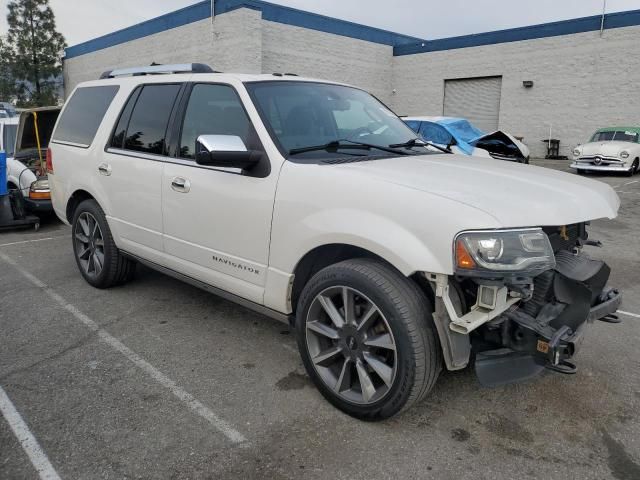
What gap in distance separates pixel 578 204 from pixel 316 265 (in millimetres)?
1484

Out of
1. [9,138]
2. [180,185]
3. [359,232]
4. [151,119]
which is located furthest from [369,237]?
[9,138]

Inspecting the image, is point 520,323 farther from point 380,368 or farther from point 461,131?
point 461,131

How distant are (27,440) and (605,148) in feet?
57.5

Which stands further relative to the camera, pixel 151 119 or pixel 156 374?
pixel 151 119

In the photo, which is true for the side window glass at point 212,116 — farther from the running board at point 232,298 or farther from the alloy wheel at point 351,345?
the alloy wheel at point 351,345

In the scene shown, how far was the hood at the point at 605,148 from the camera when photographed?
52.7 feet

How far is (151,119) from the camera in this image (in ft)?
13.7

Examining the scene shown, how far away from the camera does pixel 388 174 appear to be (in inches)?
111

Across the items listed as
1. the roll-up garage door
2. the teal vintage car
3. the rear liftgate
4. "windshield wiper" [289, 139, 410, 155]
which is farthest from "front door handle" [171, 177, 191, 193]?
the roll-up garage door

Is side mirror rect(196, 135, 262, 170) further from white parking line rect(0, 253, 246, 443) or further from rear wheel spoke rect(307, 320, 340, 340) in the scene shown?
white parking line rect(0, 253, 246, 443)

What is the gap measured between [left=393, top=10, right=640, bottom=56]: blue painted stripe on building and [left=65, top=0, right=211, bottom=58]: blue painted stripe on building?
11092mm

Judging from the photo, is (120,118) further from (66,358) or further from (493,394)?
(493,394)

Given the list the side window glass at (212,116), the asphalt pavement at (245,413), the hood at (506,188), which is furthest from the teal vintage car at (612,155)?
the side window glass at (212,116)

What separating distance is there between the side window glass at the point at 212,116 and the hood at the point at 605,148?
15.7 metres
